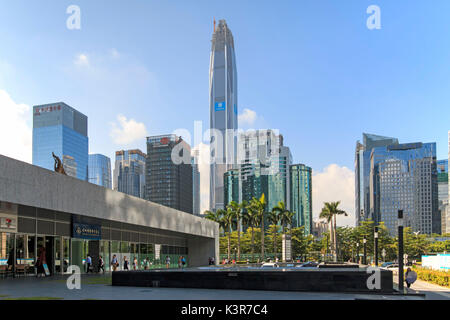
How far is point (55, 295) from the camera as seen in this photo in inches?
746

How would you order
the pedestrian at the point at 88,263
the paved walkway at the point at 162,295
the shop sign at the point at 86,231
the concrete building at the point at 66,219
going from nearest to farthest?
the paved walkway at the point at 162,295
the concrete building at the point at 66,219
the shop sign at the point at 86,231
the pedestrian at the point at 88,263

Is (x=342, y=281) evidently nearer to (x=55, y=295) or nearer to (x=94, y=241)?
(x=55, y=295)

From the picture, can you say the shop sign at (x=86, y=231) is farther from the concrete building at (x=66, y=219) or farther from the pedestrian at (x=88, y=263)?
the pedestrian at (x=88, y=263)

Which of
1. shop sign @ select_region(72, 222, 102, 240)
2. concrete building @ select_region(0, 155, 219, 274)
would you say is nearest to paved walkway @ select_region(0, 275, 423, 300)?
concrete building @ select_region(0, 155, 219, 274)

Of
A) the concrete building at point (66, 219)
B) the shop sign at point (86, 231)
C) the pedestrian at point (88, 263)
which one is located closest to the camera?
the concrete building at point (66, 219)

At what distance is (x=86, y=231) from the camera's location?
36344mm

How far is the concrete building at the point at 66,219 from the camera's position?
82.5 feet

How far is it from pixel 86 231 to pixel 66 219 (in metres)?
3.10

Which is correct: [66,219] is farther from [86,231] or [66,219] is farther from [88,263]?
[88,263]

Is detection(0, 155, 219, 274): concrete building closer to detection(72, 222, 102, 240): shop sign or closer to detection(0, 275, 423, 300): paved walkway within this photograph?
detection(72, 222, 102, 240): shop sign

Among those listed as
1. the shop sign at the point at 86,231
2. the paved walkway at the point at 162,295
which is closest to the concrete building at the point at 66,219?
the shop sign at the point at 86,231

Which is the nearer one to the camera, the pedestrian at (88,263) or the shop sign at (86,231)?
the shop sign at (86,231)

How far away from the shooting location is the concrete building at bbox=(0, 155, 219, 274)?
2516 cm
